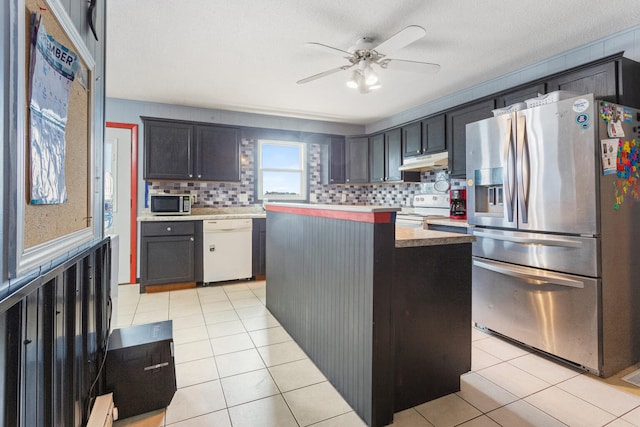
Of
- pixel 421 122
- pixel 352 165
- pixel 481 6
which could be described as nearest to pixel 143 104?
pixel 352 165

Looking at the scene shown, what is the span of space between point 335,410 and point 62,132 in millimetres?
1741

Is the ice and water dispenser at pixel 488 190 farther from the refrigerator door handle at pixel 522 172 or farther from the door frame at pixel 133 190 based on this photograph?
the door frame at pixel 133 190

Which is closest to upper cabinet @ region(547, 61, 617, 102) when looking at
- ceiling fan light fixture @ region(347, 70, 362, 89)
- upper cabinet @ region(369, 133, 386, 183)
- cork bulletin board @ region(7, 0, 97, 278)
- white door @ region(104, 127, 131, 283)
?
ceiling fan light fixture @ region(347, 70, 362, 89)

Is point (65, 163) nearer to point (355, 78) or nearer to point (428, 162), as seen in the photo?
point (355, 78)

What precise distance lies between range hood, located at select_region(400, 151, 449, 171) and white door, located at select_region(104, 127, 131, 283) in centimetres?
371

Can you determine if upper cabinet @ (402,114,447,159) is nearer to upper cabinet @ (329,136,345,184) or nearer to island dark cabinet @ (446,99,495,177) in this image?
island dark cabinet @ (446,99,495,177)

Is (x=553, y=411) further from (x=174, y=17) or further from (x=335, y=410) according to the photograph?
(x=174, y=17)

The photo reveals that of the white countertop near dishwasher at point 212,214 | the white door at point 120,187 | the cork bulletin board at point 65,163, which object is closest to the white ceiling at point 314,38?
the white door at point 120,187

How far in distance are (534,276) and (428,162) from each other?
6.55 ft

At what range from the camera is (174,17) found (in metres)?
2.33

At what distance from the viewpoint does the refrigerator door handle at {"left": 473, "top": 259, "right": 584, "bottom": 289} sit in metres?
2.15

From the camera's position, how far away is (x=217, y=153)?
4441 mm

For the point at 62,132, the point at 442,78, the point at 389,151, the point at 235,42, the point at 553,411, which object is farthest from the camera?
the point at 389,151

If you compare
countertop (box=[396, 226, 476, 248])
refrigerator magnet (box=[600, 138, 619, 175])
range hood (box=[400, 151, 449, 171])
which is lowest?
countertop (box=[396, 226, 476, 248])
